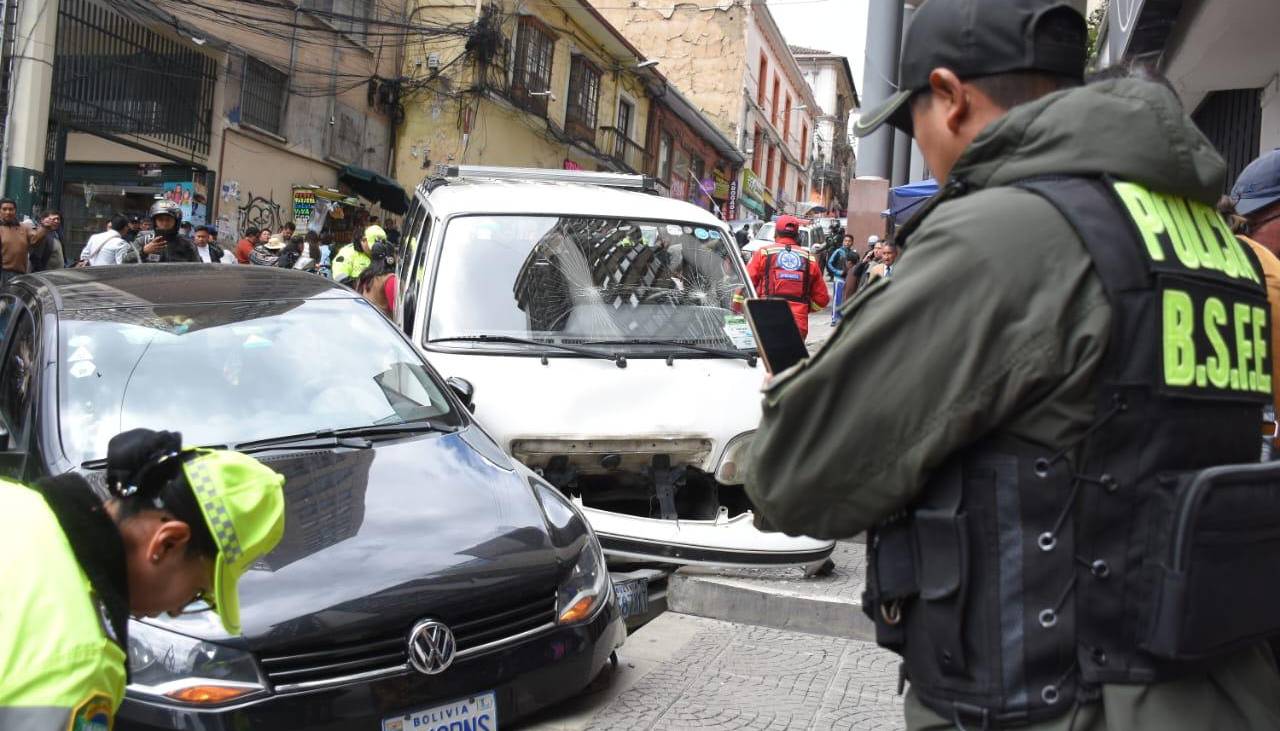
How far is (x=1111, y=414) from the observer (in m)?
1.55

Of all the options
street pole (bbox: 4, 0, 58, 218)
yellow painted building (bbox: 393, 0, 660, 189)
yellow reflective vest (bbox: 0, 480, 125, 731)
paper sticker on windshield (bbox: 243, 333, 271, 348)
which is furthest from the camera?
yellow painted building (bbox: 393, 0, 660, 189)

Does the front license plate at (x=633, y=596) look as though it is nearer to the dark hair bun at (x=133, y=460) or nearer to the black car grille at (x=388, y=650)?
the black car grille at (x=388, y=650)

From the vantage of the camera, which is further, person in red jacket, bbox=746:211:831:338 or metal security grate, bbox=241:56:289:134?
metal security grate, bbox=241:56:289:134

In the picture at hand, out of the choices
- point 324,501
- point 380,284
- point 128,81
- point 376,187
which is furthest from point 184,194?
point 324,501

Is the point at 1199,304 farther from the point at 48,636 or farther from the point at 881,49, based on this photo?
the point at 881,49

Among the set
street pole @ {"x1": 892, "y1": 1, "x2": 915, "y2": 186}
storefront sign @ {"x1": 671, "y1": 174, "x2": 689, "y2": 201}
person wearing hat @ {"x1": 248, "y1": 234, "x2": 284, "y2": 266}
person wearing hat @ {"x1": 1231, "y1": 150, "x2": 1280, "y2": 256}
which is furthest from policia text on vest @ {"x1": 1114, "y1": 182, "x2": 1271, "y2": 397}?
storefront sign @ {"x1": 671, "y1": 174, "x2": 689, "y2": 201}

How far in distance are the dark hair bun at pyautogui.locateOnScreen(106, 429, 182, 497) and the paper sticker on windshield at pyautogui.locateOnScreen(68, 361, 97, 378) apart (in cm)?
287

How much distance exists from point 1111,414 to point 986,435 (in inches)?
6.4

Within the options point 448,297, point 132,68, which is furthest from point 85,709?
point 132,68

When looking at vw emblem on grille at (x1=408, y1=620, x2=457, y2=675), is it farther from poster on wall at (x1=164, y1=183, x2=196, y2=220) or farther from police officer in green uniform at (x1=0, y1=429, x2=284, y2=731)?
poster on wall at (x1=164, y1=183, x2=196, y2=220)

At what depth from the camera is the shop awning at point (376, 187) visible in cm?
2198

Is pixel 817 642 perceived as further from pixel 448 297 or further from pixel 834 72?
pixel 834 72

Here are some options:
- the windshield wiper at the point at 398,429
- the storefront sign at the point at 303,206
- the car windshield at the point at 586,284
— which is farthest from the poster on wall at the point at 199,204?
the windshield wiper at the point at 398,429

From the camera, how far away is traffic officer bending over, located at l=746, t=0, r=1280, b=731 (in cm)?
155
